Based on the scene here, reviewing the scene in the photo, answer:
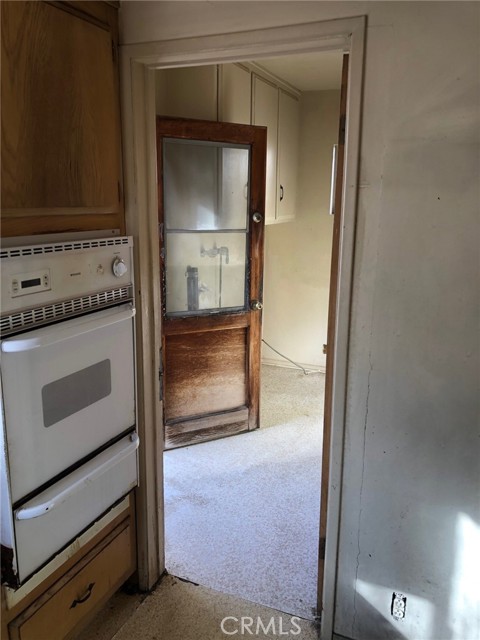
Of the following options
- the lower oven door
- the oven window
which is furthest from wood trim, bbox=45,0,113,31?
the lower oven door

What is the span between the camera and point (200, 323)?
3041 mm

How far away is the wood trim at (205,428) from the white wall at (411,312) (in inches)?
63.3

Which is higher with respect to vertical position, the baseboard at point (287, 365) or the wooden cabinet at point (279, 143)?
the wooden cabinet at point (279, 143)

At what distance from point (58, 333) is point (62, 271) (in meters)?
0.18

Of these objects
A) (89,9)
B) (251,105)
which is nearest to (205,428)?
(251,105)

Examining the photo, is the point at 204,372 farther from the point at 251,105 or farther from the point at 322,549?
the point at 251,105

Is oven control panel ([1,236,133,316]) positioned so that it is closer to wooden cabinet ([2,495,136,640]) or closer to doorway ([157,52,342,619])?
wooden cabinet ([2,495,136,640])

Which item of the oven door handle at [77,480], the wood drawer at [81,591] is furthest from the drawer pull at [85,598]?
the oven door handle at [77,480]

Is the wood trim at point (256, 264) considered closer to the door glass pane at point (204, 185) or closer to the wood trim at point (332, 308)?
the door glass pane at point (204, 185)

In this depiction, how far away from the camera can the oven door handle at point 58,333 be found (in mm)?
1230

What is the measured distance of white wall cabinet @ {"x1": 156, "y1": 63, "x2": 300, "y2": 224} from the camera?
107 inches

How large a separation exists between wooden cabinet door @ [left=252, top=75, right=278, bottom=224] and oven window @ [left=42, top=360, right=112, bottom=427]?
2.22 meters

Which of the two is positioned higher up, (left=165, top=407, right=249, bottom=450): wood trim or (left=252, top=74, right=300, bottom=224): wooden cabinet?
(left=252, top=74, right=300, bottom=224): wooden cabinet

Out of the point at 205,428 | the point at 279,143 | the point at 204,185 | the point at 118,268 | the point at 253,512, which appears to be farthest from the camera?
the point at 279,143
